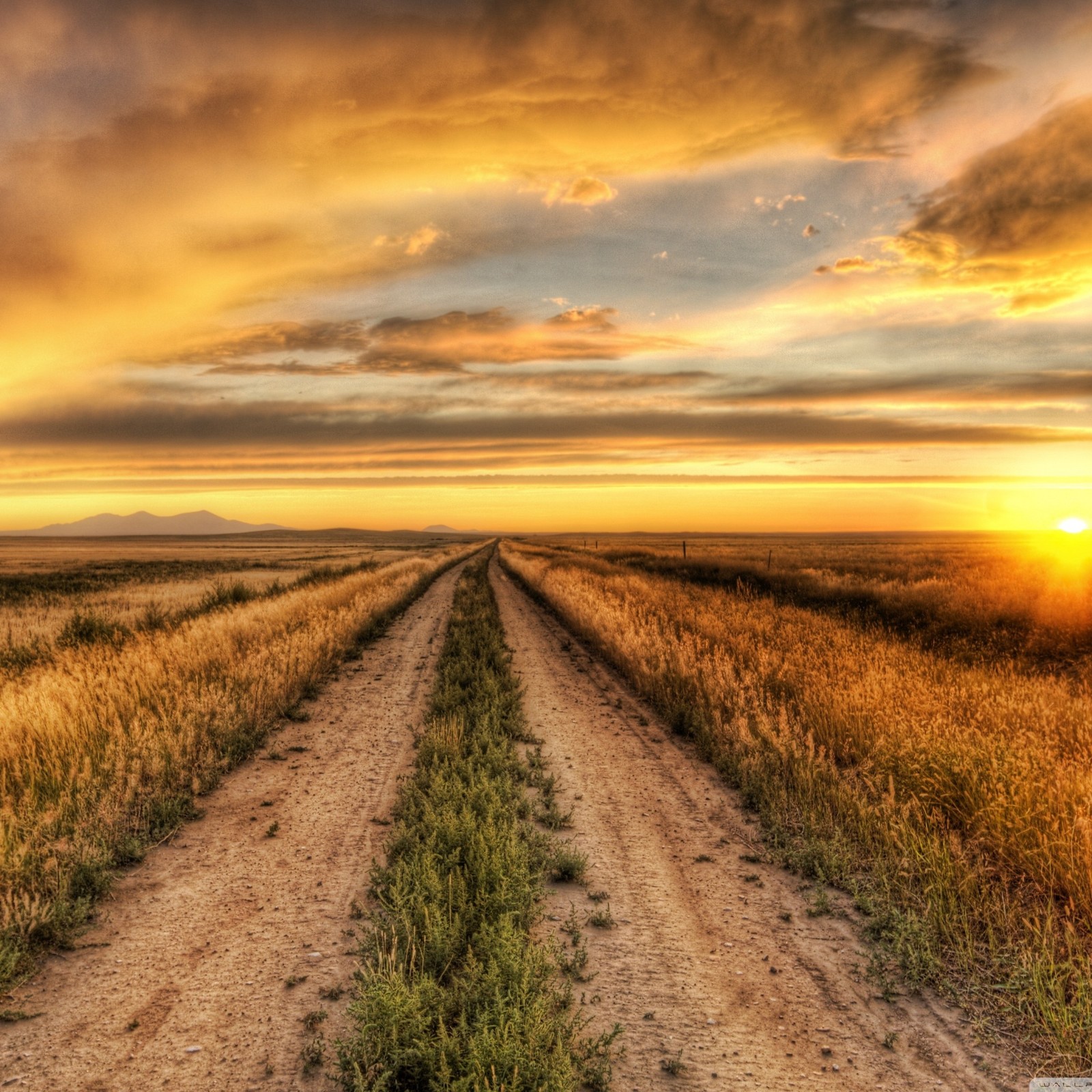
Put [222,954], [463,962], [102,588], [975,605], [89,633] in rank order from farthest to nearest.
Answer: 1. [102,588]
2. [975,605]
3. [89,633]
4. [222,954]
5. [463,962]

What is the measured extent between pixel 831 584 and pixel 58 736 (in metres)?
23.5

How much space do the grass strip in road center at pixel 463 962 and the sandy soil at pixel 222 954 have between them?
0.33 meters

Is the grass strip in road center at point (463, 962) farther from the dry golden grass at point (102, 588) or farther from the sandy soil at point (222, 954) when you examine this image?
the dry golden grass at point (102, 588)

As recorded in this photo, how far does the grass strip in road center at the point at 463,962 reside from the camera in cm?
314

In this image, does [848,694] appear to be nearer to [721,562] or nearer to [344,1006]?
[344,1006]

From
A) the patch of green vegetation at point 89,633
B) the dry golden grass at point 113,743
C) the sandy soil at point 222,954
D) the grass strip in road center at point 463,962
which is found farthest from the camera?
the patch of green vegetation at point 89,633

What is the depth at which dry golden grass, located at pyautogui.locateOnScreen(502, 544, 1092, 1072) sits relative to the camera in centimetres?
402

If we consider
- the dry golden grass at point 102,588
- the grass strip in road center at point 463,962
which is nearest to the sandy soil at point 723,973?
the grass strip in road center at point 463,962

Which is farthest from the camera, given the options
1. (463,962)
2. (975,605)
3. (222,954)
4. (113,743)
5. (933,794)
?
(975,605)

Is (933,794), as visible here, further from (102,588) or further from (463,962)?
(102,588)

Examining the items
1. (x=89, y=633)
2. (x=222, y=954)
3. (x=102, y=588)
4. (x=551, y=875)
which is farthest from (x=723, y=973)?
(x=102, y=588)

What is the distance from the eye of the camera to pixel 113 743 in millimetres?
7105

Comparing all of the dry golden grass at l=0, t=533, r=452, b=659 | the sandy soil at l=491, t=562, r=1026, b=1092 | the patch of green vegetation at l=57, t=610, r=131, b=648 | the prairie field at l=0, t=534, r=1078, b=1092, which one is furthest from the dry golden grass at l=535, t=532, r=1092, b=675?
the dry golden grass at l=0, t=533, r=452, b=659

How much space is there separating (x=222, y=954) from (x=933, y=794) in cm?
599
